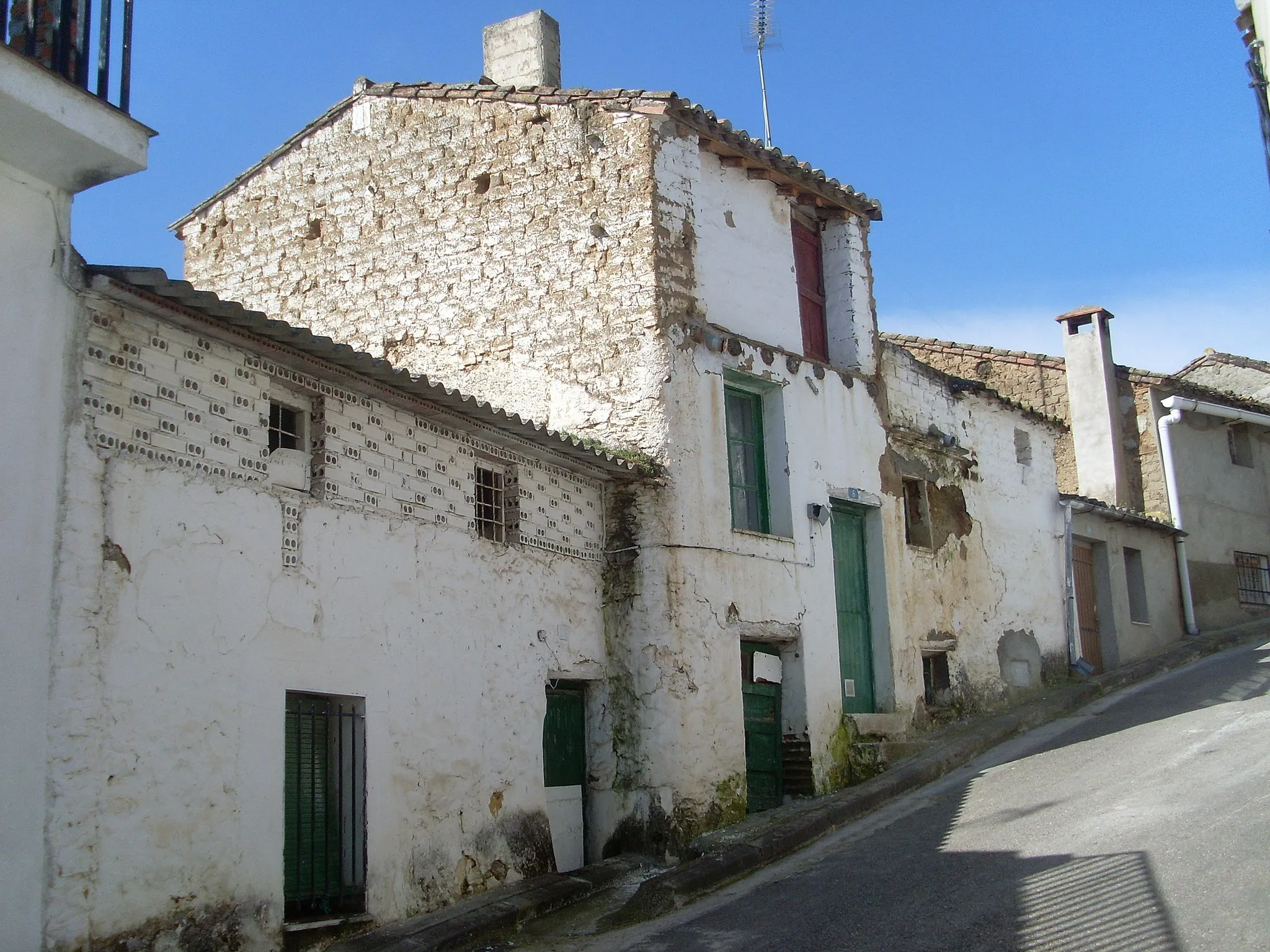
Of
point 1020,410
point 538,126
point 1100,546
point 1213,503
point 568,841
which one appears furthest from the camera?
point 1213,503

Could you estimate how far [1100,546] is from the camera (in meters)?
18.9

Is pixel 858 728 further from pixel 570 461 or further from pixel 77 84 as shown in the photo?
pixel 77 84

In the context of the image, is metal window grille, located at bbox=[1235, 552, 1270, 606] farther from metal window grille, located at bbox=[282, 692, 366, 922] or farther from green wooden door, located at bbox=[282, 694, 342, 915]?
green wooden door, located at bbox=[282, 694, 342, 915]

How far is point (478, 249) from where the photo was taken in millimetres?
12906

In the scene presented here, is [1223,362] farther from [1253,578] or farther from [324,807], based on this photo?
[324,807]

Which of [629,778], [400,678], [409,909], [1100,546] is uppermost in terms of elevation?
[1100,546]

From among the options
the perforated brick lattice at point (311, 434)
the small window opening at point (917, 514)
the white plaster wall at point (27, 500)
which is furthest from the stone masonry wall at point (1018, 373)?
the white plaster wall at point (27, 500)

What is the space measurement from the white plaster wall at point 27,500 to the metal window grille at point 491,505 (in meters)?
3.90

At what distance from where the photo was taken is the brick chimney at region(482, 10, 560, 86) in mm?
14297

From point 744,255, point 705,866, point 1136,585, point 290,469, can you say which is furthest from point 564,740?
point 1136,585

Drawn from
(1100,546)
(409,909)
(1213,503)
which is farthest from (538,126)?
(1213,503)

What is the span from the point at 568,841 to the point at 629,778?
2.49ft

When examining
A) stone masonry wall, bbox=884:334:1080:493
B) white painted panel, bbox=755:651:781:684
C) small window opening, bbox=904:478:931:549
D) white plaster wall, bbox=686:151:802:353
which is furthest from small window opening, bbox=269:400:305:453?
stone masonry wall, bbox=884:334:1080:493

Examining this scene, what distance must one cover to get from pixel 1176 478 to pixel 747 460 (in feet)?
36.6
